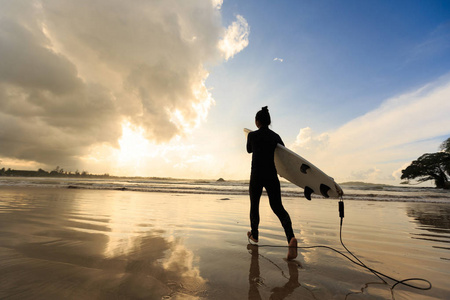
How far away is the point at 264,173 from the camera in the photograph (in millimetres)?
3283

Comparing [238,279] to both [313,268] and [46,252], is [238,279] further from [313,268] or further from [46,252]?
[46,252]

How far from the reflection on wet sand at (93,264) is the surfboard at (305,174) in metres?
2.29

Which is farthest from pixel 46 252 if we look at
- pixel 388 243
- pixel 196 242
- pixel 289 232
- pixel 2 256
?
pixel 388 243

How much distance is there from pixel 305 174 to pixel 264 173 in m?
0.96

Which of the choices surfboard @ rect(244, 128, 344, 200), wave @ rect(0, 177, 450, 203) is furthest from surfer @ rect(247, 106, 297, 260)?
wave @ rect(0, 177, 450, 203)

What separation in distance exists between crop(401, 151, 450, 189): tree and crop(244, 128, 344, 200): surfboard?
39304mm

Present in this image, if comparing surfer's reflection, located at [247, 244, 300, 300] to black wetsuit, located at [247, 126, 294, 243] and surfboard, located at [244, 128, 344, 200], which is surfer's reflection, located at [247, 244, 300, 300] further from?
surfboard, located at [244, 128, 344, 200]

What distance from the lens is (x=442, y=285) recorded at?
2.13 metres

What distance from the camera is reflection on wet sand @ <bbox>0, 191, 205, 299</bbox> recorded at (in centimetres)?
173

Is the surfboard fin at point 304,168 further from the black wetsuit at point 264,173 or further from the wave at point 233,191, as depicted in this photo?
the wave at point 233,191

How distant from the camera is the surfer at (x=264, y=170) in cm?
320

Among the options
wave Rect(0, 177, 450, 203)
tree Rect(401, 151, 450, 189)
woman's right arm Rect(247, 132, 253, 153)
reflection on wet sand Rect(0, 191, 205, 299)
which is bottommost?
reflection on wet sand Rect(0, 191, 205, 299)

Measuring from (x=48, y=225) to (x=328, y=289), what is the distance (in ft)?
16.8

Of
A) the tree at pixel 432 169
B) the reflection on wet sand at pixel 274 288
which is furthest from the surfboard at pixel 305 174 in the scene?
the tree at pixel 432 169
